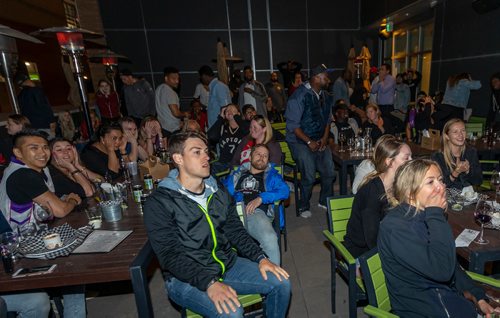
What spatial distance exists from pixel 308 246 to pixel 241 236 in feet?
5.36

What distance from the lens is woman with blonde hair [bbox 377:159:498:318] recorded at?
4.56ft

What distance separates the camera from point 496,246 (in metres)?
1.65

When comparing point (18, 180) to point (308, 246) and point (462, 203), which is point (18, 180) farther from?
point (462, 203)

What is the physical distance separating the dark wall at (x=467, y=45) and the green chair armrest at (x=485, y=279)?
575cm

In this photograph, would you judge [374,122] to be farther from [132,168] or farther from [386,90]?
[132,168]

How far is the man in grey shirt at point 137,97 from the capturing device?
620cm

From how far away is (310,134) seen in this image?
4191 mm

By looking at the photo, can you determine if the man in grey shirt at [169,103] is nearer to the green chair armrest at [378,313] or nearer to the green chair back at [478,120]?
the green chair armrest at [378,313]

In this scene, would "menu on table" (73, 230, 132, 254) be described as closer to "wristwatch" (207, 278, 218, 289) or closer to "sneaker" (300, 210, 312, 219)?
"wristwatch" (207, 278, 218, 289)

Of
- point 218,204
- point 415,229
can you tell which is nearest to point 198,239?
point 218,204

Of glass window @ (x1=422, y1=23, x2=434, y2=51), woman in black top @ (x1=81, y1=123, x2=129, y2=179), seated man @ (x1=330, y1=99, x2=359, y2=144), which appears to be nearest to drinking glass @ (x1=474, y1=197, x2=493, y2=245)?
seated man @ (x1=330, y1=99, x2=359, y2=144)

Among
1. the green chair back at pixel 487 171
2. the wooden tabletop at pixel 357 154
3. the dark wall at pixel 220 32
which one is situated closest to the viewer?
the green chair back at pixel 487 171

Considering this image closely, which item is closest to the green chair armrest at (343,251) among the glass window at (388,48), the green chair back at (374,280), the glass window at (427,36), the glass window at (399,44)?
the green chair back at (374,280)

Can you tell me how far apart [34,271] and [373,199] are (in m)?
1.97
